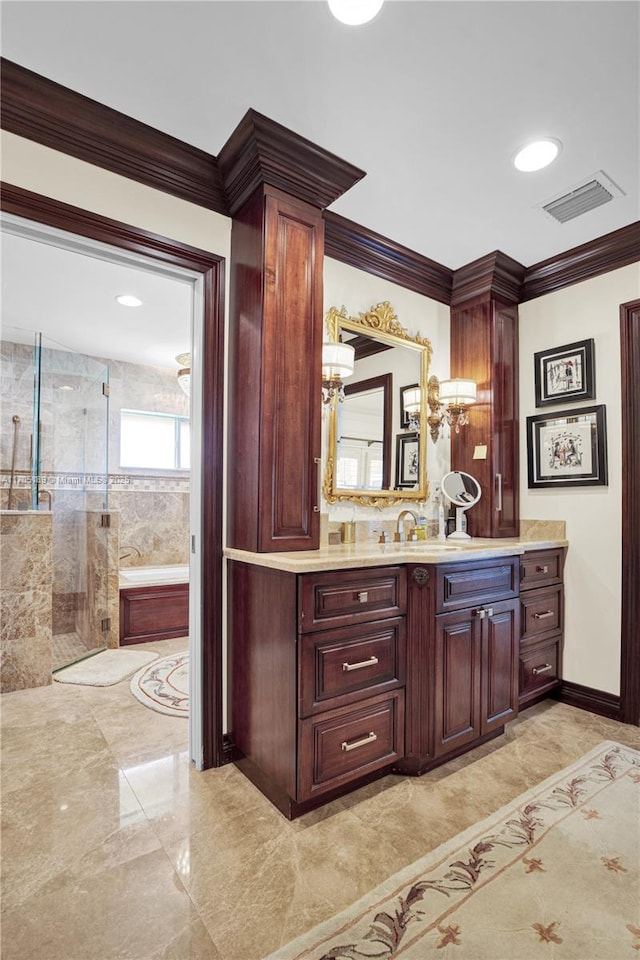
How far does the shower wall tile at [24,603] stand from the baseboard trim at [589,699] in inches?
130

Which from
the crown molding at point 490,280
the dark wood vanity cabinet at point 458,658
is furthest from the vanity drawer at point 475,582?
the crown molding at point 490,280

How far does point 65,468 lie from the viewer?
14.1 ft

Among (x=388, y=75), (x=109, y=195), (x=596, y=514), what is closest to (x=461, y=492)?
(x=596, y=514)

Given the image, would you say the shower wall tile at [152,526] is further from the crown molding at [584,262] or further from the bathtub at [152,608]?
the crown molding at [584,262]

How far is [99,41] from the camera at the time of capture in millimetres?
1608

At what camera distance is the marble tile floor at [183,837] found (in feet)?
4.27

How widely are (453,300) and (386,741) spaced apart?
2.75 metres

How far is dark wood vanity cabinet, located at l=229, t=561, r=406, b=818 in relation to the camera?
173 centimetres

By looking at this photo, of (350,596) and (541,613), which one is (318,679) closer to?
(350,596)

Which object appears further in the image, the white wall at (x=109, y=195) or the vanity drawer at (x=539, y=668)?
the vanity drawer at (x=539, y=668)

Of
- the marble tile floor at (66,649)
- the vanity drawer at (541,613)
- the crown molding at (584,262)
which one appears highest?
the crown molding at (584,262)

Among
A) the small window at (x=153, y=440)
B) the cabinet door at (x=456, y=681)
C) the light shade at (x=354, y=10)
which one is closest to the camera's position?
the light shade at (x=354, y=10)

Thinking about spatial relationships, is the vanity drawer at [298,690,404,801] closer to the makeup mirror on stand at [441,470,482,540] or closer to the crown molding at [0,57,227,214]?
the makeup mirror on stand at [441,470,482,540]

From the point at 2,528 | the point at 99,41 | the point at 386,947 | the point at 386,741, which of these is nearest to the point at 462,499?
the point at 386,741
